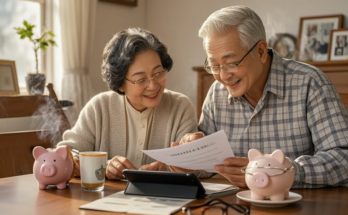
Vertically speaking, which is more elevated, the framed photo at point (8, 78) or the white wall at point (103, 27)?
the white wall at point (103, 27)

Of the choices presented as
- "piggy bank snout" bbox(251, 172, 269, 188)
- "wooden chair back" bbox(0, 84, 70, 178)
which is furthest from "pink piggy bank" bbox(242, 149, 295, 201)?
"wooden chair back" bbox(0, 84, 70, 178)

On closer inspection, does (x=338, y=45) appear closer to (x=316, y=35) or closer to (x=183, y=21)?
(x=316, y=35)

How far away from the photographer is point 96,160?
1.46 metres

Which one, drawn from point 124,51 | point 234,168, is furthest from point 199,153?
point 124,51

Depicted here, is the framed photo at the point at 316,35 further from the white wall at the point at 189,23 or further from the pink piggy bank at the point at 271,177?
the pink piggy bank at the point at 271,177

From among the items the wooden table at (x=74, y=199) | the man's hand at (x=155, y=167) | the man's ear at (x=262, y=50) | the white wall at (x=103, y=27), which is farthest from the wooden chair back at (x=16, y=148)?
the white wall at (x=103, y=27)

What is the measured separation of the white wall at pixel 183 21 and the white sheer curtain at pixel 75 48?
27 centimetres

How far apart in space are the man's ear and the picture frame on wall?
6.08 feet

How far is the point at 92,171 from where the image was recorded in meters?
1.44

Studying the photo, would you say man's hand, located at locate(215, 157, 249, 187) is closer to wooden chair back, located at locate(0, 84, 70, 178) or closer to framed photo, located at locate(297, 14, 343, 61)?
wooden chair back, located at locate(0, 84, 70, 178)

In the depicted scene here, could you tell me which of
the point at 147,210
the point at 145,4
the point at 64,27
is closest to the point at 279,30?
the point at 145,4

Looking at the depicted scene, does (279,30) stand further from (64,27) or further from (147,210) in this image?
(147,210)

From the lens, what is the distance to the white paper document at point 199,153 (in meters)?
1.35

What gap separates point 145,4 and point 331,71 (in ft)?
6.48
